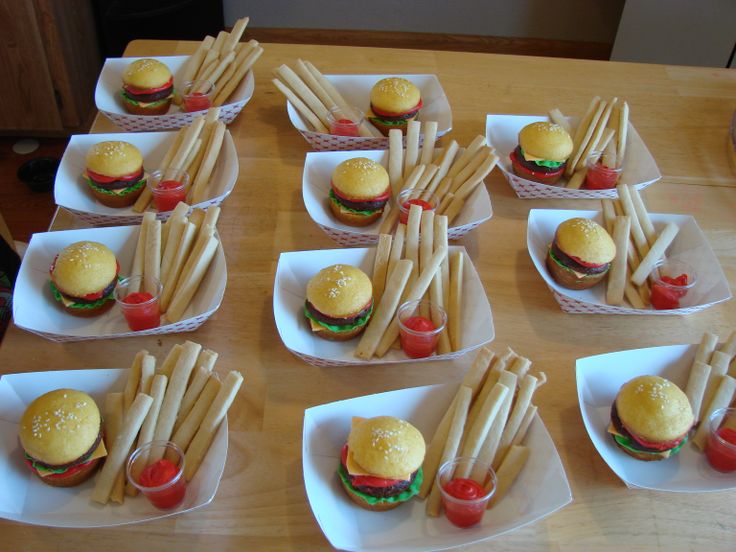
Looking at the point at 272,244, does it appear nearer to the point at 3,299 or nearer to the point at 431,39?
the point at 3,299

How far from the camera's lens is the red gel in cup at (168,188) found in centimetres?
211

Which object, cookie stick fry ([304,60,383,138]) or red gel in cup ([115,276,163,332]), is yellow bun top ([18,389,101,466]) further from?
cookie stick fry ([304,60,383,138])

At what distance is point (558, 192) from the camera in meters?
2.25

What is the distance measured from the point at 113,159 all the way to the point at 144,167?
0.74 ft

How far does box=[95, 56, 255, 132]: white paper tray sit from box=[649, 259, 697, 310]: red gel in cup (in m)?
1.53

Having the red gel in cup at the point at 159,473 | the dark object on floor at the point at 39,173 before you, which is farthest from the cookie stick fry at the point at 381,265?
the dark object on floor at the point at 39,173

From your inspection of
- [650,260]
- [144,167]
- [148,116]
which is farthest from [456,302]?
[148,116]

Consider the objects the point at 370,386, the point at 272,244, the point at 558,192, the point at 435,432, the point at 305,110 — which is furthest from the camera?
the point at 305,110

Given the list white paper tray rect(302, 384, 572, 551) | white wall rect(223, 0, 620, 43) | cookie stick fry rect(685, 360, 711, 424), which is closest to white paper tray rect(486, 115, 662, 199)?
cookie stick fry rect(685, 360, 711, 424)

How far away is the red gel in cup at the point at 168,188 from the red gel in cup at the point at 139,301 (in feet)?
1.12

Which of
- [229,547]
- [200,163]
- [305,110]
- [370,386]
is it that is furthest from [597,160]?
[229,547]

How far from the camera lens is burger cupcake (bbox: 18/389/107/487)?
56.1 inches

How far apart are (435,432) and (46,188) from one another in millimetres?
3333

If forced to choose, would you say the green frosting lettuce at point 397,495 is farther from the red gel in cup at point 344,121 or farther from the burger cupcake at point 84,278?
the red gel in cup at point 344,121
